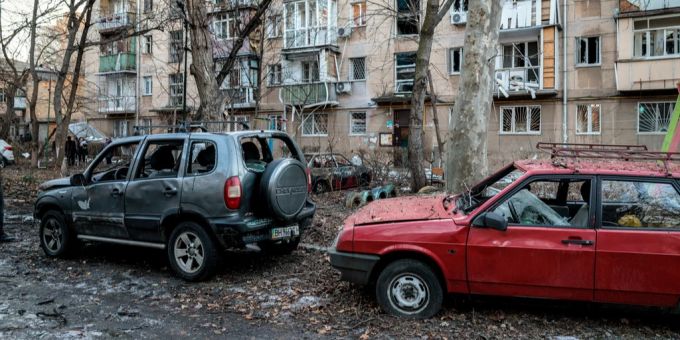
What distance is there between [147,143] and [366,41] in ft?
79.8

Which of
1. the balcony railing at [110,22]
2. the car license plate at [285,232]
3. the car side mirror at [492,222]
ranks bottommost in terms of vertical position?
the car license plate at [285,232]

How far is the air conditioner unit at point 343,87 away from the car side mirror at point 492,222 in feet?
85.5

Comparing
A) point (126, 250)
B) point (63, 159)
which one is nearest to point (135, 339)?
point (126, 250)

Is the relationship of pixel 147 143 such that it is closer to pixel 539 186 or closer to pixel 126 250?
pixel 126 250

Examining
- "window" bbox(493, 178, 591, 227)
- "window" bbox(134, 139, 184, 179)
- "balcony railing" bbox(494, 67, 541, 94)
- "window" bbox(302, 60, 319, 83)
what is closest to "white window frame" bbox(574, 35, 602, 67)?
"balcony railing" bbox(494, 67, 541, 94)

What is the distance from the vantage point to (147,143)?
7.12 m

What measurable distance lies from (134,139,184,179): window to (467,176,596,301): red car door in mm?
3978

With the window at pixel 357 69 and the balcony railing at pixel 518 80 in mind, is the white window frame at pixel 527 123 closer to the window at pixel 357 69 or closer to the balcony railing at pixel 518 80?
the balcony railing at pixel 518 80

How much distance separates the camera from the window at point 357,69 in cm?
3069

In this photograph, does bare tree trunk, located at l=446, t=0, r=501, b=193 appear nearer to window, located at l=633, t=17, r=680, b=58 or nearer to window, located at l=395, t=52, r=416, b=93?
window, located at l=633, t=17, r=680, b=58

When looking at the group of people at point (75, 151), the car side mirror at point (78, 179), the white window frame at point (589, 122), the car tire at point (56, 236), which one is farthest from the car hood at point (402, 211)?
the group of people at point (75, 151)

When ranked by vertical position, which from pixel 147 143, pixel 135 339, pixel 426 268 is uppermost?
pixel 147 143

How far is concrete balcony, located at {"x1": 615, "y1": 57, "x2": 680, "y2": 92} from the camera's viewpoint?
22.6 m

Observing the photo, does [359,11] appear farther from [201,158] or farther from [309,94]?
[201,158]
